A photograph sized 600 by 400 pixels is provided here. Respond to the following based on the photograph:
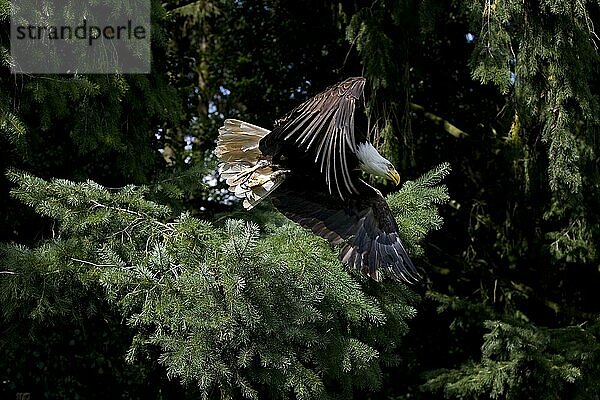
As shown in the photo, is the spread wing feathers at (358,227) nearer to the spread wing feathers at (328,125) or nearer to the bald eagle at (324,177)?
the bald eagle at (324,177)

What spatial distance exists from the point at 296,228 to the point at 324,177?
0.68 m

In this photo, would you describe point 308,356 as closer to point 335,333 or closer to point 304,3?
point 335,333

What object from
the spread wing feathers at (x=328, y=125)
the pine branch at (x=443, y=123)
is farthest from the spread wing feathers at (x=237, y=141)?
the pine branch at (x=443, y=123)

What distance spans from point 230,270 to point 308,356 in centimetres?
63

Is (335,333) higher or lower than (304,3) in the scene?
lower

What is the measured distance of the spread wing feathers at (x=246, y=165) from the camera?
340cm

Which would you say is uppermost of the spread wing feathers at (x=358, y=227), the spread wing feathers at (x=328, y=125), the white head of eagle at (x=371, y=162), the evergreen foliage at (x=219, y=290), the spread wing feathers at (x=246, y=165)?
the spread wing feathers at (x=328, y=125)

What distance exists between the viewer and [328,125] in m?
2.71

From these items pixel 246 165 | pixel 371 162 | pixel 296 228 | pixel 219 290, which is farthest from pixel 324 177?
pixel 296 228

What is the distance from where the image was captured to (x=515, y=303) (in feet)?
18.6

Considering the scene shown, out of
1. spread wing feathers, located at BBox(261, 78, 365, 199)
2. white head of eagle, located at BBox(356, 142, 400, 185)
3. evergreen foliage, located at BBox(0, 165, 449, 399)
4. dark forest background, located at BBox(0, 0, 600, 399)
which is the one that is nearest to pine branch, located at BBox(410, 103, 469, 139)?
dark forest background, located at BBox(0, 0, 600, 399)

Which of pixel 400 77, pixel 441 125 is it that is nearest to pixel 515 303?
pixel 441 125

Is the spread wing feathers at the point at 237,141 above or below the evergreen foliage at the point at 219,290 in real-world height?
above

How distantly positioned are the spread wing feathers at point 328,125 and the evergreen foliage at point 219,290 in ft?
1.37
